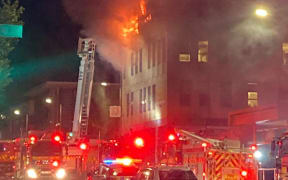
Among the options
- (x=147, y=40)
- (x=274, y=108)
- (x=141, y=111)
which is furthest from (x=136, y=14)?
(x=274, y=108)

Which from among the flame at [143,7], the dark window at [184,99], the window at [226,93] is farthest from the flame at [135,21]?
the window at [226,93]

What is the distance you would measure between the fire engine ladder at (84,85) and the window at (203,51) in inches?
383

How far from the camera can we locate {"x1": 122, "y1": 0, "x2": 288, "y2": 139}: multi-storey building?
2870 centimetres

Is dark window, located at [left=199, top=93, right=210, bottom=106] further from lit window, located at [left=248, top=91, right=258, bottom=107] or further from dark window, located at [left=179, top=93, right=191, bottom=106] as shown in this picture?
lit window, located at [left=248, top=91, right=258, bottom=107]

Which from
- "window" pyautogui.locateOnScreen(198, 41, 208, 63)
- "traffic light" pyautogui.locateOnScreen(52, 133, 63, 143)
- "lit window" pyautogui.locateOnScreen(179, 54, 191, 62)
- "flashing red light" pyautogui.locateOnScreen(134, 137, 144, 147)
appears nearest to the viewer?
"flashing red light" pyautogui.locateOnScreen(134, 137, 144, 147)

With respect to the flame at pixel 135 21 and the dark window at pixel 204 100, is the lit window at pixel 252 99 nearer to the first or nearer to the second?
the dark window at pixel 204 100

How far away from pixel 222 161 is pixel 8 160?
1193 centimetres

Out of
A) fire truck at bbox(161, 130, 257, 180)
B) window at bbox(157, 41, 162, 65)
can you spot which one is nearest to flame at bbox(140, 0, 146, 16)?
window at bbox(157, 41, 162, 65)

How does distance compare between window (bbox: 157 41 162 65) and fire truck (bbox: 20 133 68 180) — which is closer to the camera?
fire truck (bbox: 20 133 68 180)

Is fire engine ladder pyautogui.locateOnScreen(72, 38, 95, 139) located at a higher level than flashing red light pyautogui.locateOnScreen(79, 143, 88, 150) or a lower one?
higher

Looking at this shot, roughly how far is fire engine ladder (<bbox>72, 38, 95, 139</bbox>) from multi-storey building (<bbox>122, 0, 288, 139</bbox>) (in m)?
8.27

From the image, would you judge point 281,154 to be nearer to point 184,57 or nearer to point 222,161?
point 222,161

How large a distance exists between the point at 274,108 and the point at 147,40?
39.6 feet

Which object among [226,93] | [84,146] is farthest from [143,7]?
[84,146]
